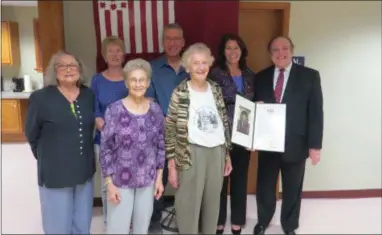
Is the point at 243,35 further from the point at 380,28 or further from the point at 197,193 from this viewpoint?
the point at 197,193

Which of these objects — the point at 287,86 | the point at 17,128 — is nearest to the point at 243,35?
the point at 287,86

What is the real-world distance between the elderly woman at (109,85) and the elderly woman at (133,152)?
137mm

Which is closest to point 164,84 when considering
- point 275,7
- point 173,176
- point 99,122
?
point 99,122

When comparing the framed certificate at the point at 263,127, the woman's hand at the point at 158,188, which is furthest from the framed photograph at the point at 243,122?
the woman's hand at the point at 158,188

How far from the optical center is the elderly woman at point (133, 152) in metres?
1.57

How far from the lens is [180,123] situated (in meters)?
1.71

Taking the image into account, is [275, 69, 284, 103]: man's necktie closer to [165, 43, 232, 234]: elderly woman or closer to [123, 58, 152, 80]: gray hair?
[165, 43, 232, 234]: elderly woman

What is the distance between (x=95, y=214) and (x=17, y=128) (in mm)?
1747

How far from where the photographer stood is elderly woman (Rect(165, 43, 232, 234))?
1683 millimetres

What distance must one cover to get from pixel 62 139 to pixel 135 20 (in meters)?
1.12

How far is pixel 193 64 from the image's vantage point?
5.47 ft

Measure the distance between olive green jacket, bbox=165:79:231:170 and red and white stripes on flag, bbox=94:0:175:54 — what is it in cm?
81

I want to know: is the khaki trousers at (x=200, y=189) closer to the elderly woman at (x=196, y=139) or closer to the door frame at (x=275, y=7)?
the elderly woman at (x=196, y=139)

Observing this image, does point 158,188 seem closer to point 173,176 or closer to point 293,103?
point 173,176
